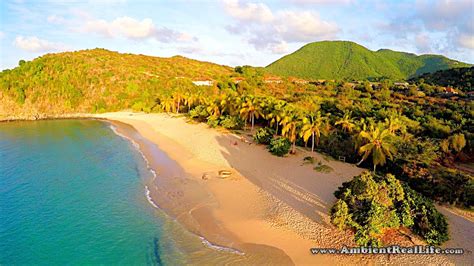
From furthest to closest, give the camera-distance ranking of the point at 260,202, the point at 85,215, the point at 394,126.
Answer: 1. the point at 394,126
2. the point at 260,202
3. the point at 85,215

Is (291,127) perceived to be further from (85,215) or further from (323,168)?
(85,215)

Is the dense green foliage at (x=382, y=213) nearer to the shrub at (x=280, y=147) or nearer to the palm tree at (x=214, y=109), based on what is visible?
the shrub at (x=280, y=147)

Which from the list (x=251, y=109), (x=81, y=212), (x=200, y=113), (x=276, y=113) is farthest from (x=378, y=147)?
(x=200, y=113)

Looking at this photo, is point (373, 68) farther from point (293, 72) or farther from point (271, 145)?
point (271, 145)

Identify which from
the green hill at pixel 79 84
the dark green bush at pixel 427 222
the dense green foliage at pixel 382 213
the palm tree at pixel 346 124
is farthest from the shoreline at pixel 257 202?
the green hill at pixel 79 84

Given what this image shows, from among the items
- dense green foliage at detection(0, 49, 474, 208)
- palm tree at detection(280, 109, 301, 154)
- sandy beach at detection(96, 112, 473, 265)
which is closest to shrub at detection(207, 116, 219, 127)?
dense green foliage at detection(0, 49, 474, 208)

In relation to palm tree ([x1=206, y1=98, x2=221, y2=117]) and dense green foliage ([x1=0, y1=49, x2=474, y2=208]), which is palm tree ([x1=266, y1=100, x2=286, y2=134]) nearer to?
dense green foliage ([x1=0, y1=49, x2=474, y2=208])
